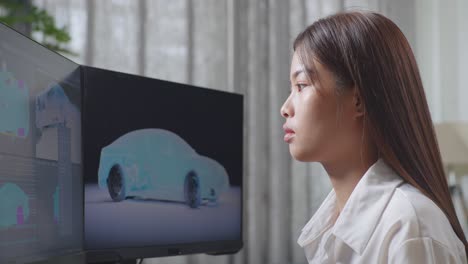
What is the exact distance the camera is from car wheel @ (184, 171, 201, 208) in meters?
1.32

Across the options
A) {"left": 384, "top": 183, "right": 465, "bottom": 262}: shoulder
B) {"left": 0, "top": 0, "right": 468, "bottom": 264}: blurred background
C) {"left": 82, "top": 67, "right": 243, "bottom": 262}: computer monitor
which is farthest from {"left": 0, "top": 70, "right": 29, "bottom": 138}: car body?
{"left": 0, "top": 0, "right": 468, "bottom": 264}: blurred background

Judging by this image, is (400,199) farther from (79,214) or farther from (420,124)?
(79,214)

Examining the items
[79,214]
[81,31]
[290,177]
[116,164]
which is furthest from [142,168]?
[290,177]

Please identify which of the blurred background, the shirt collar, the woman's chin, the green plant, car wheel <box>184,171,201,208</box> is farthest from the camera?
the blurred background

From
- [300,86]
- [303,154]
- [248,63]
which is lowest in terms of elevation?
[303,154]

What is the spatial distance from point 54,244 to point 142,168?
0.30 m

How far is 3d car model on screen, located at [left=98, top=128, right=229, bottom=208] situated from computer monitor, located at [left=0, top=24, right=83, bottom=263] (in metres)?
0.09

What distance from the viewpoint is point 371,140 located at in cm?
103

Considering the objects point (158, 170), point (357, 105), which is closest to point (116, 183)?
point (158, 170)

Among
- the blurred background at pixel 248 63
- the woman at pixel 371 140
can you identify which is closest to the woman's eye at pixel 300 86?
the woman at pixel 371 140

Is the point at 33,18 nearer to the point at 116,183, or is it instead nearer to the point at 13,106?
the point at 116,183

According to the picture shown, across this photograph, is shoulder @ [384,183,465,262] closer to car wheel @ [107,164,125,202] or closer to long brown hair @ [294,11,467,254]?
long brown hair @ [294,11,467,254]

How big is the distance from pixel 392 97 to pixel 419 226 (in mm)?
216

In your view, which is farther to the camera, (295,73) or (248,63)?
(248,63)
